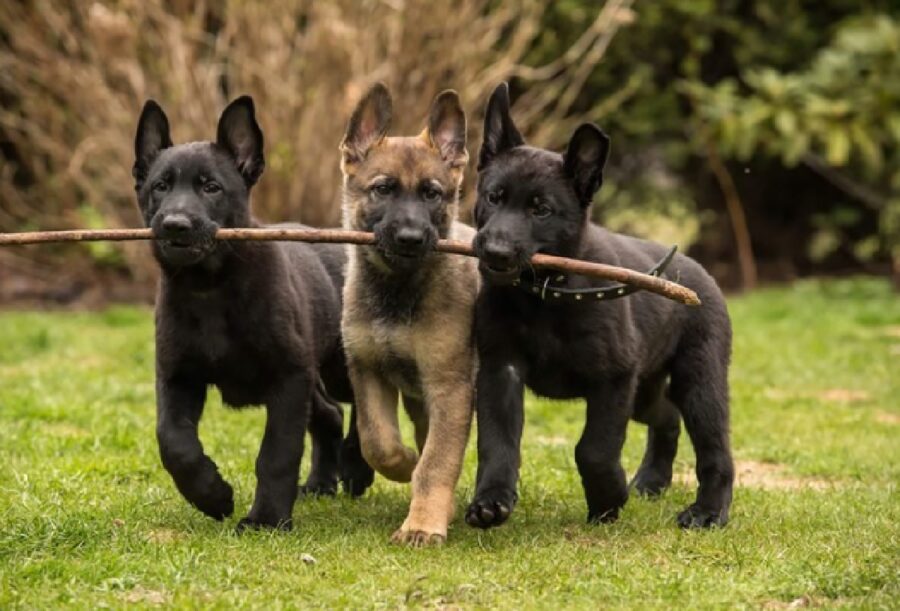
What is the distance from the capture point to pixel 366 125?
21.7ft

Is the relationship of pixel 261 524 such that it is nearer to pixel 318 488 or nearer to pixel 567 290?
pixel 318 488

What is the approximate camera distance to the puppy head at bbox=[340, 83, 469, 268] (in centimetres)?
605

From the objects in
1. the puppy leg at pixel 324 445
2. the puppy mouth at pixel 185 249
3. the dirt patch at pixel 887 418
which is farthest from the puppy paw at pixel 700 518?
the dirt patch at pixel 887 418

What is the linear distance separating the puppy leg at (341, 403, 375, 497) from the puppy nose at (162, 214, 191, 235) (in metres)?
1.71

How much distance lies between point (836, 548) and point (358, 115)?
8.82 feet

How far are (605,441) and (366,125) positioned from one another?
1733 millimetres

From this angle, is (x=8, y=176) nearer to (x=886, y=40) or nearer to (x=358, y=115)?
(x=886, y=40)

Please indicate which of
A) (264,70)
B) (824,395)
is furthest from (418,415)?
(264,70)

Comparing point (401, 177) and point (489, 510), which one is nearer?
point (489, 510)

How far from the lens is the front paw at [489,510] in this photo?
5.80 meters

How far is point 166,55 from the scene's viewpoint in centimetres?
1395

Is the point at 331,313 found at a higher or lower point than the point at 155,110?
lower

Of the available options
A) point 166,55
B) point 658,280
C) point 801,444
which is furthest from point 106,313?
point 658,280

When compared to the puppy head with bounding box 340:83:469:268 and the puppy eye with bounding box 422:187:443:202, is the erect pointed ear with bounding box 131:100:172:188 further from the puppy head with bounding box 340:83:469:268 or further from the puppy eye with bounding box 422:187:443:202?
the puppy eye with bounding box 422:187:443:202
